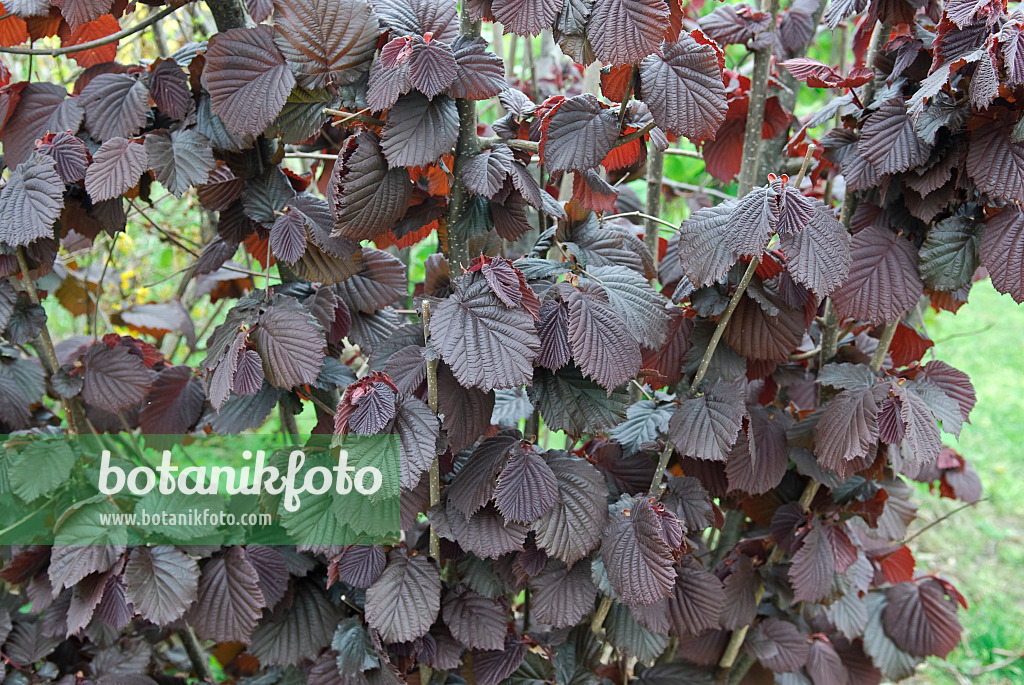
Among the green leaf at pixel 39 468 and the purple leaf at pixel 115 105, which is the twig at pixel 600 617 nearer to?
the green leaf at pixel 39 468

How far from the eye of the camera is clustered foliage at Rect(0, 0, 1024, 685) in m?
1.07

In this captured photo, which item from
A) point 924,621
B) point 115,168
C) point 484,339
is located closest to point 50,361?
point 115,168

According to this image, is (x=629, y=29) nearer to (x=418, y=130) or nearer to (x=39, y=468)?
(x=418, y=130)

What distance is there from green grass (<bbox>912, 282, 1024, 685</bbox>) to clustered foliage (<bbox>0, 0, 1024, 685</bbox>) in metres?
0.88

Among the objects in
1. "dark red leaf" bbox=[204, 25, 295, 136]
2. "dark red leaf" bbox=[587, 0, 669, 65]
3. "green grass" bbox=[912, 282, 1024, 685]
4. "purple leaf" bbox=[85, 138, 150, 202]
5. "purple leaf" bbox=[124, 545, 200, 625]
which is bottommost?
"green grass" bbox=[912, 282, 1024, 685]

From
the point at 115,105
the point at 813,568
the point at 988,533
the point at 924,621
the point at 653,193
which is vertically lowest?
the point at 988,533

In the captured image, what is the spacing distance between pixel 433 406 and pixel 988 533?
10.5 ft

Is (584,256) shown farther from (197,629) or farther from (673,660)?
(673,660)

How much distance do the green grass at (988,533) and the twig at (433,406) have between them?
1.51m

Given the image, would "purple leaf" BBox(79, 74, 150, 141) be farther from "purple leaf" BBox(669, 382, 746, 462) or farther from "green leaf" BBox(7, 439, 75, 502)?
"purple leaf" BBox(669, 382, 746, 462)

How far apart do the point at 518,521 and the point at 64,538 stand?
837 millimetres

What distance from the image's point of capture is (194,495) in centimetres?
138

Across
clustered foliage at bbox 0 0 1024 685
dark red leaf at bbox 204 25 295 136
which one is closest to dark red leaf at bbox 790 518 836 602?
clustered foliage at bbox 0 0 1024 685

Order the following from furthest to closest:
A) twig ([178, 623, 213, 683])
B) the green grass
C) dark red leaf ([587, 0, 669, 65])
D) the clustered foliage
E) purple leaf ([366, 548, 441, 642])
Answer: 1. the green grass
2. twig ([178, 623, 213, 683])
3. purple leaf ([366, 548, 441, 642])
4. the clustered foliage
5. dark red leaf ([587, 0, 669, 65])
